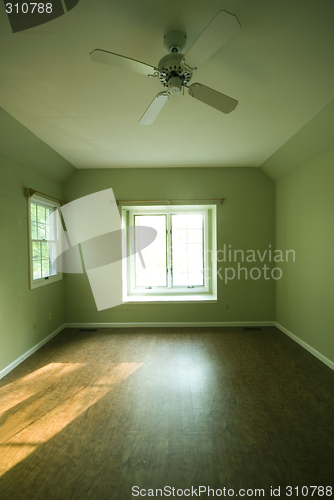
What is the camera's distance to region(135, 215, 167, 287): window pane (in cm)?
462

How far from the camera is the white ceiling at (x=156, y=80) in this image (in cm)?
147

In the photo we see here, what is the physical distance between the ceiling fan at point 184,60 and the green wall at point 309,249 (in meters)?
1.90

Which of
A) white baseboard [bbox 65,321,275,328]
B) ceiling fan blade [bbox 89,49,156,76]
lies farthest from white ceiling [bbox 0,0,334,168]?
white baseboard [bbox 65,321,275,328]

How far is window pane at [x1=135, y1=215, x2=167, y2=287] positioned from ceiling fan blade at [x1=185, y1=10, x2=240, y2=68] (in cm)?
315

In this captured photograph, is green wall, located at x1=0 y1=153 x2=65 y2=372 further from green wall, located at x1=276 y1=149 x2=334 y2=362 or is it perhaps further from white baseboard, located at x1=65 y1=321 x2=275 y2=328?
green wall, located at x1=276 y1=149 x2=334 y2=362

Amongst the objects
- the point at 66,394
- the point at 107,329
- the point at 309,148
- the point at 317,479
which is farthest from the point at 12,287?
the point at 309,148

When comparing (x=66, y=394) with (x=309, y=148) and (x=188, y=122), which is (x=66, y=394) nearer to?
(x=188, y=122)

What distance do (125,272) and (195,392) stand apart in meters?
2.40

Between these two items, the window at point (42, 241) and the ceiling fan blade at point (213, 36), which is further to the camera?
the window at point (42, 241)

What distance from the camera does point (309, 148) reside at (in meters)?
3.08

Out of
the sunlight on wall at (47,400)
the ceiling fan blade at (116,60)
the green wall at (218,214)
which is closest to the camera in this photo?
the ceiling fan blade at (116,60)

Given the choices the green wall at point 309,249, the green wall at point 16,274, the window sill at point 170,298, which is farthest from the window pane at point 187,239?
the green wall at point 16,274

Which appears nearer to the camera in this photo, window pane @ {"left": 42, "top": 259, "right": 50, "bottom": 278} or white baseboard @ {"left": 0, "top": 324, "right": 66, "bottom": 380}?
white baseboard @ {"left": 0, "top": 324, "right": 66, "bottom": 380}

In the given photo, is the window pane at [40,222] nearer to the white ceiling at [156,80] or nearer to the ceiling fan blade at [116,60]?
the white ceiling at [156,80]
